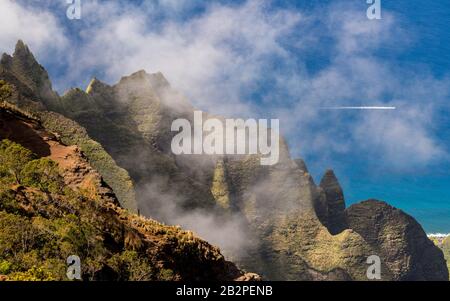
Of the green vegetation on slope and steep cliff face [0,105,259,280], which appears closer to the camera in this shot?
the green vegetation on slope

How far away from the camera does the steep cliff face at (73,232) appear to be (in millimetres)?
41562

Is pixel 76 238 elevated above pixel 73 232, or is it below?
below

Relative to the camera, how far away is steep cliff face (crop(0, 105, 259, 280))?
4156cm

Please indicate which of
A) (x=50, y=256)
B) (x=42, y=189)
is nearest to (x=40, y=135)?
(x=42, y=189)

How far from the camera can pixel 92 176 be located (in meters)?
61.8

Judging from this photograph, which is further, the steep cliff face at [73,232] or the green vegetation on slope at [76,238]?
the steep cliff face at [73,232]

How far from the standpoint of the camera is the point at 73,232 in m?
45.0

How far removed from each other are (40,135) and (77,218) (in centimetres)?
2484

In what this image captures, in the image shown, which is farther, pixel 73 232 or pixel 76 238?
pixel 73 232

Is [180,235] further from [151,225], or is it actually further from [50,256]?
[50,256]
